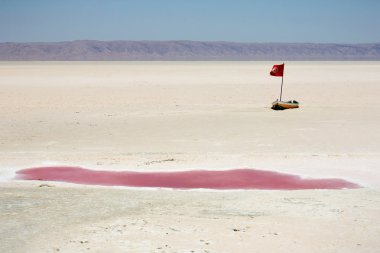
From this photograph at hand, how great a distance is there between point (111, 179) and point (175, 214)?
3.21m

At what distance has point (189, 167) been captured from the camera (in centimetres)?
1305

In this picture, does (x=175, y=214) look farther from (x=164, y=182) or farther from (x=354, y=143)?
(x=354, y=143)

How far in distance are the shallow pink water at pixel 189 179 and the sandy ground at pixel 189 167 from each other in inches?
19.2

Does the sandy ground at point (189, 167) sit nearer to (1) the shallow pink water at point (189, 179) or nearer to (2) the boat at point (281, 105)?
(1) the shallow pink water at point (189, 179)

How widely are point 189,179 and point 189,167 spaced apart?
124 cm

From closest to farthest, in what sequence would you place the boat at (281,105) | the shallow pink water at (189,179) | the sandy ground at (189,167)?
the sandy ground at (189,167)
the shallow pink water at (189,179)
the boat at (281,105)

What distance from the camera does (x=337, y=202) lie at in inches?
380

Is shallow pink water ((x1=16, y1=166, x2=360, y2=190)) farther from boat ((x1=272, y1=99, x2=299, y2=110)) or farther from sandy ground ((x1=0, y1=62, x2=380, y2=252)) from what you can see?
boat ((x1=272, y1=99, x2=299, y2=110))

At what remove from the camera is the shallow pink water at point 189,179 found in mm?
Result: 11219

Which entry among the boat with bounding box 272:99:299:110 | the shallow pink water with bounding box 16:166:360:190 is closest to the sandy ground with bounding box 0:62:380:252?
the shallow pink water with bounding box 16:166:360:190

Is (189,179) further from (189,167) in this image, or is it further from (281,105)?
(281,105)

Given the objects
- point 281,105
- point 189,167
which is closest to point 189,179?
point 189,167

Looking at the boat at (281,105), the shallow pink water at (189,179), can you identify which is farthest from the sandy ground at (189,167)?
the boat at (281,105)

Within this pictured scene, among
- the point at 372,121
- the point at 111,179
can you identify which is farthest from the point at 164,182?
the point at 372,121
